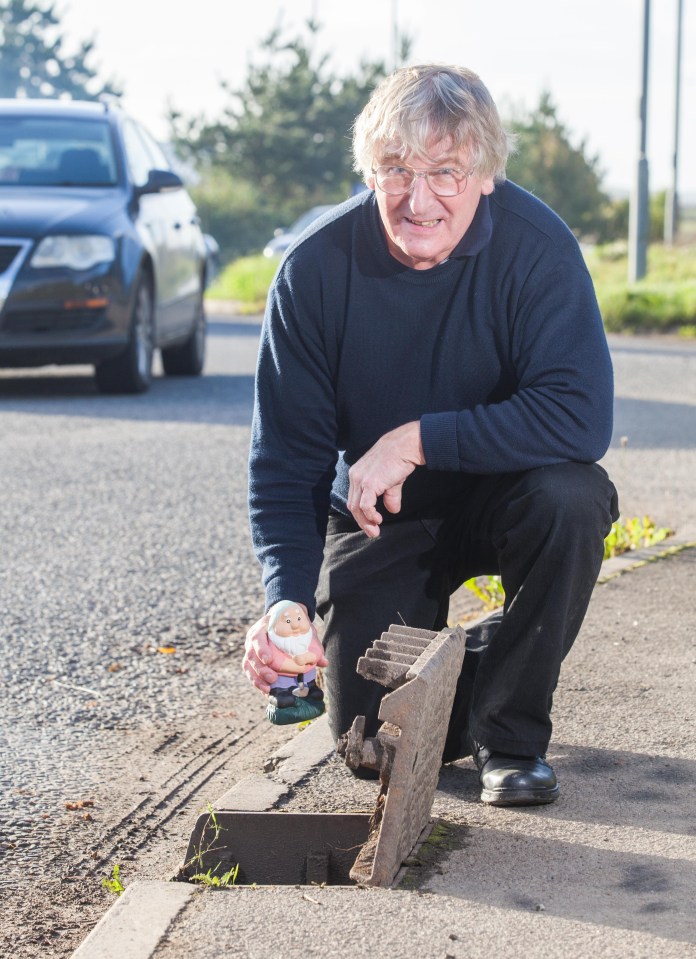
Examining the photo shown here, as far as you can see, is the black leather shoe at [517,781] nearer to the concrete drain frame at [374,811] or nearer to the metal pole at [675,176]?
the concrete drain frame at [374,811]

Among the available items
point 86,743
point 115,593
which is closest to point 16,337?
point 115,593

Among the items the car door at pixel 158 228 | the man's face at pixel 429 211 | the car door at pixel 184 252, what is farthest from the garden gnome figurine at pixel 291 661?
the car door at pixel 184 252

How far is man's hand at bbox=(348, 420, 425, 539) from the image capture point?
3008 mm

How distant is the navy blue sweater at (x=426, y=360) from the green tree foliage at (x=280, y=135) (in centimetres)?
4122

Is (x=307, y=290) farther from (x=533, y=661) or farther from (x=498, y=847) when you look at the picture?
(x=498, y=847)

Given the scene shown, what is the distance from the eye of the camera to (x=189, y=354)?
11.2 metres

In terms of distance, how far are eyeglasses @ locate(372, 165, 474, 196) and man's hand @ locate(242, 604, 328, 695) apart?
903 millimetres

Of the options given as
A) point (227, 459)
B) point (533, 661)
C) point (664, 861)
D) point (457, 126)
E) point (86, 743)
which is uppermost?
point (457, 126)

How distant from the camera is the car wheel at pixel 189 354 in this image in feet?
36.7

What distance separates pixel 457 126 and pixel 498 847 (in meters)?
1.37

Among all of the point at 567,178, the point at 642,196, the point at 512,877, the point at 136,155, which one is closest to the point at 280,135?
the point at 567,178

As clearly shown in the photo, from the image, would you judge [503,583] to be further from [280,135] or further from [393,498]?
[280,135]

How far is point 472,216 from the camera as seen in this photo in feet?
10.2

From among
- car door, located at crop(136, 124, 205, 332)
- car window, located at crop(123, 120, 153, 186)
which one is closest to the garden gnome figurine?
car window, located at crop(123, 120, 153, 186)
